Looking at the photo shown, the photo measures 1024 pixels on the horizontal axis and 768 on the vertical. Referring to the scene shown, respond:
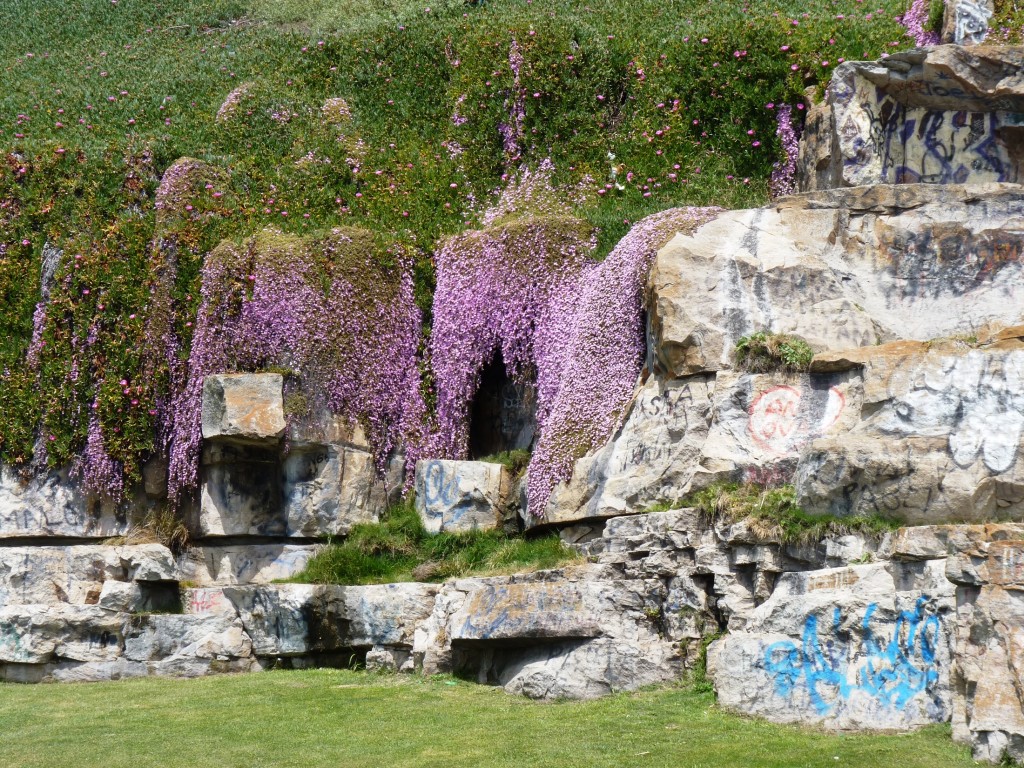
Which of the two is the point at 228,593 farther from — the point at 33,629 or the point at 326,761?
the point at 326,761

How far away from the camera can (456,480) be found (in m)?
16.7

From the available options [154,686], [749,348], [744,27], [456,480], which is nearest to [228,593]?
[154,686]

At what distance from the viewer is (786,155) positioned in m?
20.4

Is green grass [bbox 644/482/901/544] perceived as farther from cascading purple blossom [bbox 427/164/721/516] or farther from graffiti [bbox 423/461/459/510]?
graffiti [bbox 423/461/459/510]

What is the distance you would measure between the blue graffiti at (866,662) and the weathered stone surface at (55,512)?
1049 cm

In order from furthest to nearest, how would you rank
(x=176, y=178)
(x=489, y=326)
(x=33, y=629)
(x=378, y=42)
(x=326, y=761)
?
(x=378, y=42)
(x=176, y=178)
(x=489, y=326)
(x=33, y=629)
(x=326, y=761)

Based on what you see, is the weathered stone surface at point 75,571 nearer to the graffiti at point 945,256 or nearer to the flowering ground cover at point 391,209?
the flowering ground cover at point 391,209

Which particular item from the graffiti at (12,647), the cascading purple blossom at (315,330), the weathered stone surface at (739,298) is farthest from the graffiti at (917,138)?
the graffiti at (12,647)

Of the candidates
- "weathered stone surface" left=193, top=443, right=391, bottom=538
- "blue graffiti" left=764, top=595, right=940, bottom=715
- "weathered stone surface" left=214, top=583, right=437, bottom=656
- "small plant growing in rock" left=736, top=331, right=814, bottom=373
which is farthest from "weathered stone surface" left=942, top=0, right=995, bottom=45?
"blue graffiti" left=764, top=595, right=940, bottom=715

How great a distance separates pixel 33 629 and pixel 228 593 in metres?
2.31

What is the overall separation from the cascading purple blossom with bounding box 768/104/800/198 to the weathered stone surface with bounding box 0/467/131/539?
1086 centimetres

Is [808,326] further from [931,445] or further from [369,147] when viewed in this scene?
[369,147]

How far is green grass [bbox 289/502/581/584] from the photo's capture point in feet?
51.2

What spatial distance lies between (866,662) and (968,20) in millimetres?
13749
